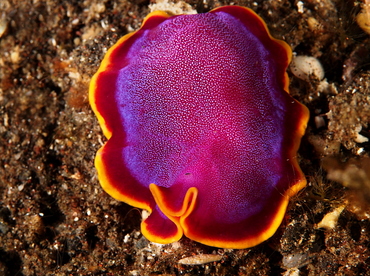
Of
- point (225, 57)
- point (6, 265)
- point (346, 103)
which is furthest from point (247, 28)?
point (6, 265)

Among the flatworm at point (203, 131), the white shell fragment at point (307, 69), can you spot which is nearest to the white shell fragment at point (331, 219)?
the flatworm at point (203, 131)

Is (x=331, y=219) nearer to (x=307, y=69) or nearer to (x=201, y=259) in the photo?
(x=201, y=259)

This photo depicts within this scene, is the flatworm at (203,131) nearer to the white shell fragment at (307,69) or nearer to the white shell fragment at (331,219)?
the white shell fragment at (307,69)

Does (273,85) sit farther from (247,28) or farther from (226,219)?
(226,219)

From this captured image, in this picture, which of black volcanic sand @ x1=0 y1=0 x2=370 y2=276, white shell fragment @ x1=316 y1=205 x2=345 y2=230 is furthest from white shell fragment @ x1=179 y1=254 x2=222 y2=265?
white shell fragment @ x1=316 y1=205 x2=345 y2=230

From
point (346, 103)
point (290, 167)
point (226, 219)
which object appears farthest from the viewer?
point (346, 103)

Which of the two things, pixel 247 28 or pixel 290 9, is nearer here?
pixel 247 28

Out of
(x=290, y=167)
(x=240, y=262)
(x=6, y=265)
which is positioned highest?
(x=290, y=167)
